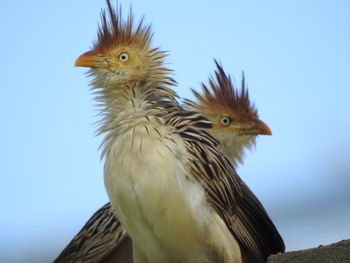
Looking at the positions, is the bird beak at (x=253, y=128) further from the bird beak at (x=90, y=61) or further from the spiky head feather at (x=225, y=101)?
the bird beak at (x=90, y=61)

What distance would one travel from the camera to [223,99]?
640cm

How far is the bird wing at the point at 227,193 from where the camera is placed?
14.3ft

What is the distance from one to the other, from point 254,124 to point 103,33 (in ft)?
6.30

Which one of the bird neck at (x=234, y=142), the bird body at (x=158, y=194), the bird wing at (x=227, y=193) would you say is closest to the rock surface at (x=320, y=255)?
the bird wing at (x=227, y=193)

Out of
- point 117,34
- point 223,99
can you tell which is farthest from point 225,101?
point 117,34

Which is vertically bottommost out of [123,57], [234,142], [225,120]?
[234,142]

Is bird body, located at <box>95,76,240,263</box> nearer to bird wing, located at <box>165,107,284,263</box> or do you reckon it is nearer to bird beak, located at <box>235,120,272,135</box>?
bird wing, located at <box>165,107,284,263</box>

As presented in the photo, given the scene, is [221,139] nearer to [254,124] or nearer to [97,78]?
[254,124]

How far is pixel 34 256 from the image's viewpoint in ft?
21.2

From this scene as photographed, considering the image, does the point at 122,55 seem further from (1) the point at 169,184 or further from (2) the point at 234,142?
(2) the point at 234,142

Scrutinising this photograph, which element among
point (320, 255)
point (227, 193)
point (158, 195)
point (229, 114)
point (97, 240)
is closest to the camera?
point (158, 195)

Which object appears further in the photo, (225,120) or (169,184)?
(225,120)

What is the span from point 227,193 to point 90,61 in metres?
1.34

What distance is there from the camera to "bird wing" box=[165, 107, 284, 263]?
4353mm
